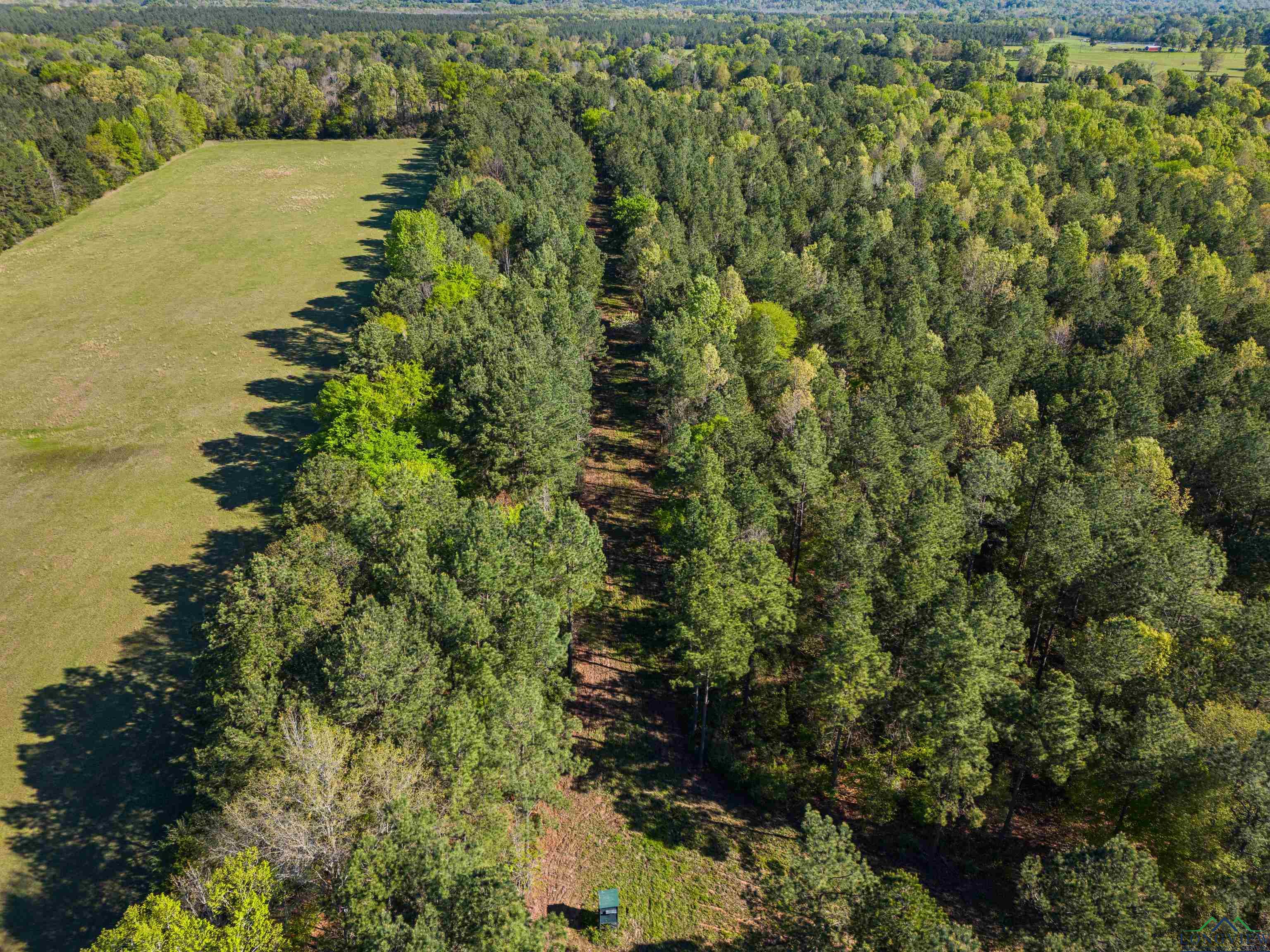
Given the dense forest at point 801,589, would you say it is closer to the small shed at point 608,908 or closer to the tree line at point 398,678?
the tree line at point 398,678

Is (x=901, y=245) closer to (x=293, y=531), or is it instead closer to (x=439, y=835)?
(x=293, y=531)

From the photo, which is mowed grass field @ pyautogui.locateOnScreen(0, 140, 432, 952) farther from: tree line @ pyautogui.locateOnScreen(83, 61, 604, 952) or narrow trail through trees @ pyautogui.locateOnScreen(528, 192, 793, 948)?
narrow trail through trees @ pyautogui.locateOnScreen(528, 192, 793, 948)

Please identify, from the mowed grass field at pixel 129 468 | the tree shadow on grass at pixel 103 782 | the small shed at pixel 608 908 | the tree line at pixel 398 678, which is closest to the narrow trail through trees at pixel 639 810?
the small shed at pixel 608 908

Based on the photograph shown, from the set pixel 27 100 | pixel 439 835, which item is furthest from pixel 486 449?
pixel 27 100

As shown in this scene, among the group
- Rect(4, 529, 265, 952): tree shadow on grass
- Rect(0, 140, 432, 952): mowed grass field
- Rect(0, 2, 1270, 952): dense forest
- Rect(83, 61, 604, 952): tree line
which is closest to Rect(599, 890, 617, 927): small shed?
Rect(83, 61, 604, 952): tree line

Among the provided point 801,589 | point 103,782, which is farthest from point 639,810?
point 103,782

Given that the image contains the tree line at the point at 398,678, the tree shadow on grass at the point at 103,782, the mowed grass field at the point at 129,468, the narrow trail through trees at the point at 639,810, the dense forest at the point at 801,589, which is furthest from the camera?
the mowed grass field at the point at 129,468
